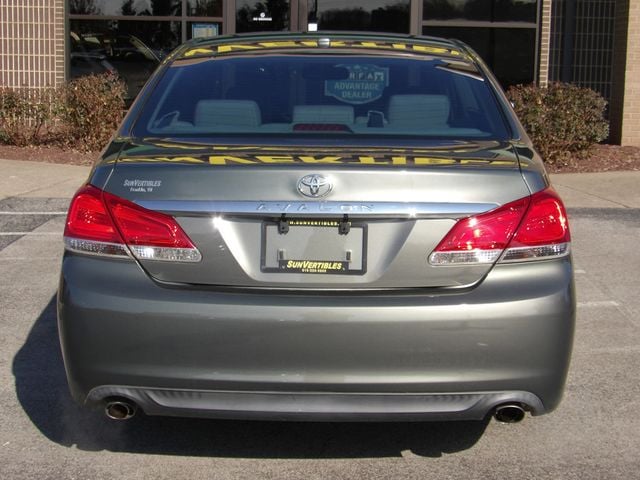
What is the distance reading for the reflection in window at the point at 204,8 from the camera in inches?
587

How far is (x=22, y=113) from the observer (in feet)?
44.1

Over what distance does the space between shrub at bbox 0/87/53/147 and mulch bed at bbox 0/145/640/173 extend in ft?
0.68

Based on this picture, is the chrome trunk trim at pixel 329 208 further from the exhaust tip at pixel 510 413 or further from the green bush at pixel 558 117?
the green bush at pixel 558 117

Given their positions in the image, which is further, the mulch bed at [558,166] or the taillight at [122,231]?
the mulch bed at [558,166]

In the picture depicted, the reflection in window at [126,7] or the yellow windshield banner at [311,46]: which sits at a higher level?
the reflection in window at [126,7]

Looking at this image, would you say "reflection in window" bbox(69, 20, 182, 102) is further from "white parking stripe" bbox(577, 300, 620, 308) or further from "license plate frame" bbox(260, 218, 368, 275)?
"license plate frame" bbox(260, 218, 368, 275)

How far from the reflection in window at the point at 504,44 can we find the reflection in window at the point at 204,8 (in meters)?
3.24

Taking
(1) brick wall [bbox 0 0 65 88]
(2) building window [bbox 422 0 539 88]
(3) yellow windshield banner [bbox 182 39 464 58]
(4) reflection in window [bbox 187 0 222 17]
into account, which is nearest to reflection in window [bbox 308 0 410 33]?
(2) building window [bbox 422 0 539 88]

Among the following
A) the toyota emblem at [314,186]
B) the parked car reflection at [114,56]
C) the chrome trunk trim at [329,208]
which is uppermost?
the parked car reflection at [114,56]

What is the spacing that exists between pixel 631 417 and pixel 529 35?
11.3 metres

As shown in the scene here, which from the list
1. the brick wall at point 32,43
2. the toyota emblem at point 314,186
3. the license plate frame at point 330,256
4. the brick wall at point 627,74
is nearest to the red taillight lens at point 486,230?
the license plate frame at point 330,256

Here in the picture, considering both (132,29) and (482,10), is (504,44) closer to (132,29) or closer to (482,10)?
(482,10)

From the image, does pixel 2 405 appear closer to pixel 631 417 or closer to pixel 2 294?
pixel 2 294

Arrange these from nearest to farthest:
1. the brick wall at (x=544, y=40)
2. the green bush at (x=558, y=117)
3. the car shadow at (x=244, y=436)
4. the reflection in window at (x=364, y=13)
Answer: the car shadow at (x=244, y=436), the green bush at (x=558, y=117), the brick wall at (x=544, y=40), the reflection in window at (x=364, y=13)
